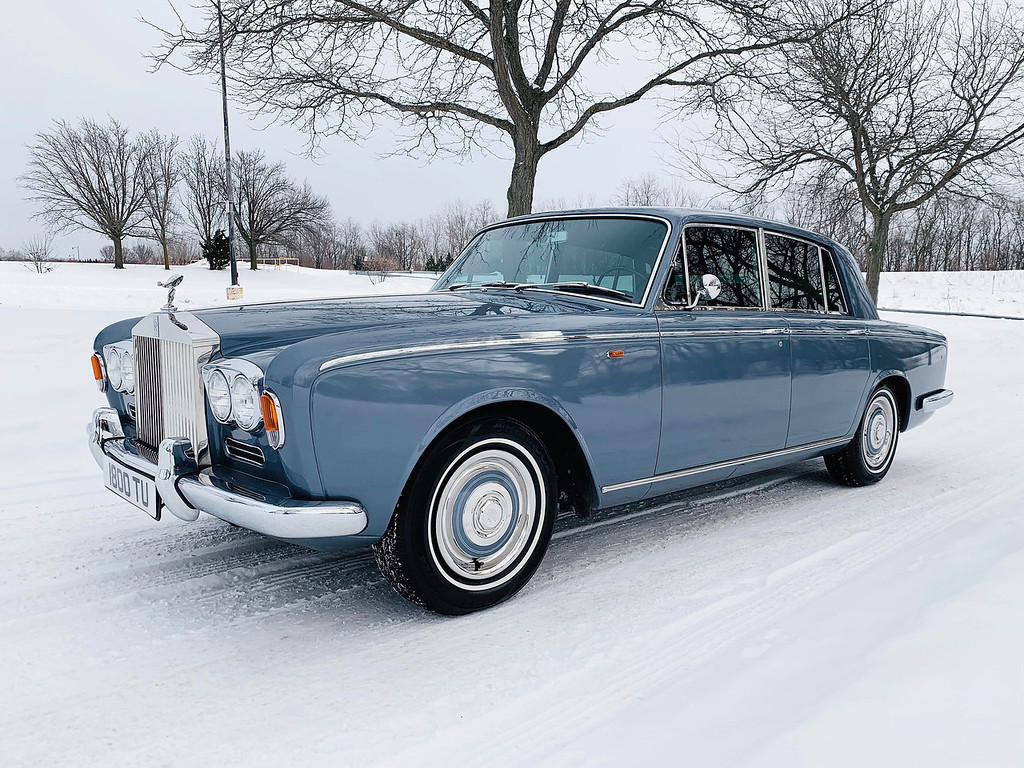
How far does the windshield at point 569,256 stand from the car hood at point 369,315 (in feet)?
0.65

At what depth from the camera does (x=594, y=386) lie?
3.16 metres

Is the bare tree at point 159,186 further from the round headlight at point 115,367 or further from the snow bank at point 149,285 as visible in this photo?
the round headlight at point 115,367

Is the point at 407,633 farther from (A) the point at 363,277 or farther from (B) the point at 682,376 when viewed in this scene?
(A) the point at 363,277

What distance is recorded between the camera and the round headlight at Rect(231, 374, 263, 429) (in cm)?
259

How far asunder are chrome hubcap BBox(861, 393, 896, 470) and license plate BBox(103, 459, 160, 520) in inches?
164

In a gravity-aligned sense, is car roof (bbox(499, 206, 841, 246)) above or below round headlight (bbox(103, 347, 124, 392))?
above

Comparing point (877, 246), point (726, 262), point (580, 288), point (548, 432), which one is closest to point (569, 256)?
point (580, 288)

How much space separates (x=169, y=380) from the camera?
3.00 m

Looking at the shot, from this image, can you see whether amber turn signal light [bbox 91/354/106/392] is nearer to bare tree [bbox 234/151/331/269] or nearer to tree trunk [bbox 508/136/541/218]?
tree trunk [bbox 508/136/541/218]

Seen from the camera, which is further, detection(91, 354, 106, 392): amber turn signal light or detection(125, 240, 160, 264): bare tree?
detection(125, 240, 160, 264): bare tree

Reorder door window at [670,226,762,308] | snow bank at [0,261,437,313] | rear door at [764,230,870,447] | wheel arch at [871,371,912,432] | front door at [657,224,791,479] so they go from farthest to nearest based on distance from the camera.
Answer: snow bank at [0,261,437,313] < wheel arch at [871,371,912,432] < rear door at [764,230,870,447] < door window at [670,226,762,308] < front door at [657,224,791,479]

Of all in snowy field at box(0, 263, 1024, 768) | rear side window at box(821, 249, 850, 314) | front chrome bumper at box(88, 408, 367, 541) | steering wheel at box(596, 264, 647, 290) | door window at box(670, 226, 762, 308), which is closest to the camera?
snowy field at box(0, 263, 1024, 768)

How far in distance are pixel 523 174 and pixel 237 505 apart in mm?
9022

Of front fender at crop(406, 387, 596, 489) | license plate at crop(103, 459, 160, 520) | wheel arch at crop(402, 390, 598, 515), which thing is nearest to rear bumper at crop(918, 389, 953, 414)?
wheel arch at crop(402, 390, 598, 515)
